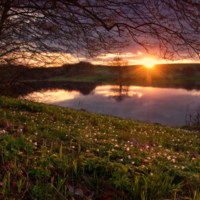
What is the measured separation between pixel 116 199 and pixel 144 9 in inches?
245

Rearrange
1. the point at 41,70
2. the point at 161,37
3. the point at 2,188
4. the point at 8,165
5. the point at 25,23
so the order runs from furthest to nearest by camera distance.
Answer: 1. the point at 41,70
2. the point at 25,23
3. the point at 161,37
4. the point at 8,165
5. the point at 2,188

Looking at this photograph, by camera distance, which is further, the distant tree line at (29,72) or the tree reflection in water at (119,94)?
the tree reflection in water at (119,94)

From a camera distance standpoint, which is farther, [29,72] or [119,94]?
[119,94]

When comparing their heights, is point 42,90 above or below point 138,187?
above

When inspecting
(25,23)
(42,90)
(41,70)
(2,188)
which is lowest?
(2,188)

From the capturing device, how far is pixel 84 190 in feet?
7.27

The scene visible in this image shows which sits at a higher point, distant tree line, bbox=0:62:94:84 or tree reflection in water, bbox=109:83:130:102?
distant tree line, bbox=0:62:94:84

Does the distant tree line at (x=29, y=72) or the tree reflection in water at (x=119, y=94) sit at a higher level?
the distant tree line at (x=29, y=72)

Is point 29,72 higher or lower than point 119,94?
Answer: higher

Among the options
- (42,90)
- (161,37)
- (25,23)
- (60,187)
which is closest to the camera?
(60,187)

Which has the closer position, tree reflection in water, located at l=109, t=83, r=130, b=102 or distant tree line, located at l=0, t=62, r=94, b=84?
distant tree line, located at l=0, t=62, r=94, b=84

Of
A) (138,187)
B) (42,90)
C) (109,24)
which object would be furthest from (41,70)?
(138,187)

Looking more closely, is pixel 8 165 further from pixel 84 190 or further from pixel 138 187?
pixel 138 187

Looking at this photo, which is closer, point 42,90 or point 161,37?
point 161,37
